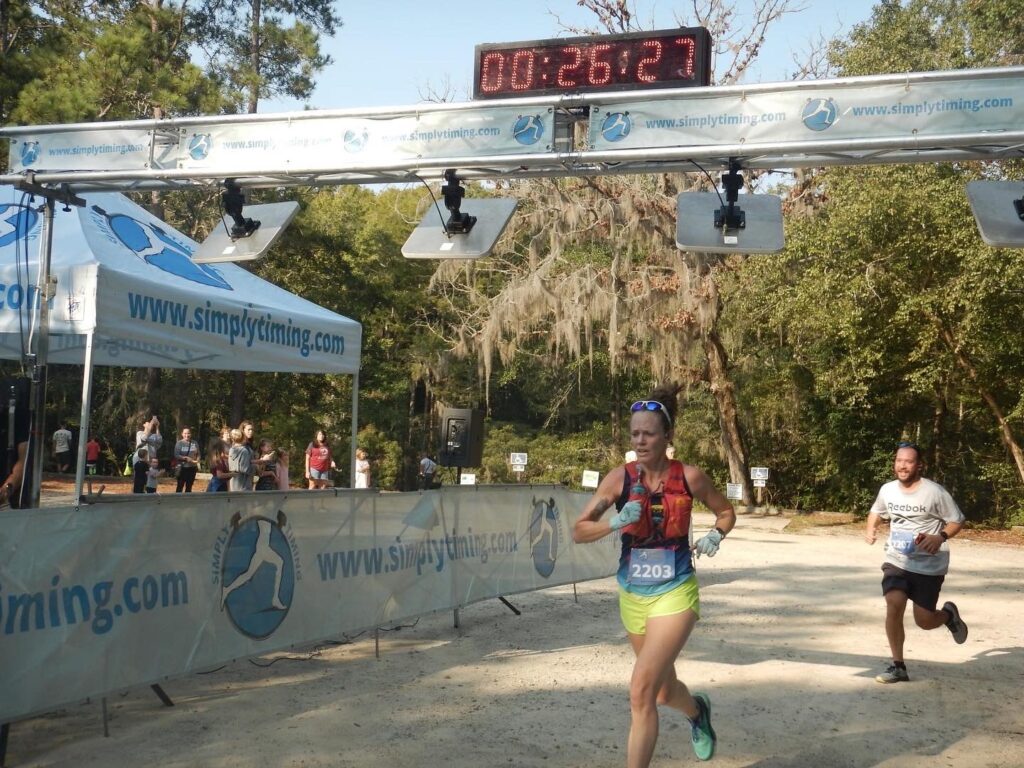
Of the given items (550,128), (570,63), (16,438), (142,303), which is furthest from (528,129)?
(16,438)

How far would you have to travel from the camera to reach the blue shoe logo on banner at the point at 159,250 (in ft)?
29.0

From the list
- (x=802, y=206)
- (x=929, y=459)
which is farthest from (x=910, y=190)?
(x=929, y=459)

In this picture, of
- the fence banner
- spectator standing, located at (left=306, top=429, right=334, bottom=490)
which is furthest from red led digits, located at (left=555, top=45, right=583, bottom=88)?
spectator standing, located at (left=306, top=429, right=334, bottom=490)

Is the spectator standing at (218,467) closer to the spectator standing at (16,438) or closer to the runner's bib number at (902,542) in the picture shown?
the spectator standing at (16,438)

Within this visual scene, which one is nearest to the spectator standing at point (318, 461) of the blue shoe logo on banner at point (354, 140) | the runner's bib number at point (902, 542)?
the blue shoe logo on banner at point (354, 140)

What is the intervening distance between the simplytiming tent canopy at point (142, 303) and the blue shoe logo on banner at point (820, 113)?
516 centimetres

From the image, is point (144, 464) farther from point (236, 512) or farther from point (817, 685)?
point (817, 685)

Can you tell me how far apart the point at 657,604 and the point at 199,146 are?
582 cm

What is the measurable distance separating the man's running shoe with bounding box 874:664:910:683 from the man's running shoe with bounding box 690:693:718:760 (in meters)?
2.60

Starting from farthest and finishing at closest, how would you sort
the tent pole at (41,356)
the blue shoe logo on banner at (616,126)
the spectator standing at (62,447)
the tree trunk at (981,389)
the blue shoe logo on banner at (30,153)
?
the spectator standing at (62,447) → the tree trunk at (981,389) → the blue shoe logo on banner at (30,153) → the tent pole at (41,356) → the blue shoe logo on banner at (616,126)

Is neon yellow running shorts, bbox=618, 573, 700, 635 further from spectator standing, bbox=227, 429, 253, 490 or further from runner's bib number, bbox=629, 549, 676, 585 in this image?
spectator standing, bbox=227, 429, 253, 490

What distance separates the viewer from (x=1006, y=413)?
25719mm

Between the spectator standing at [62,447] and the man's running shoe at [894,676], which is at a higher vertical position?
the spectator standing at [62,447]

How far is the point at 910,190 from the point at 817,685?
1653 centimetres
